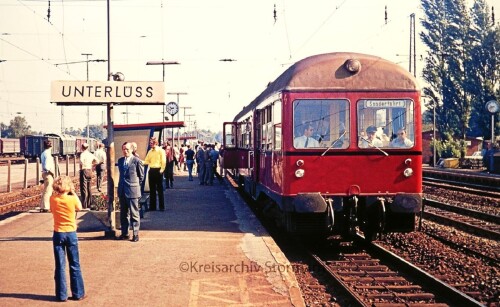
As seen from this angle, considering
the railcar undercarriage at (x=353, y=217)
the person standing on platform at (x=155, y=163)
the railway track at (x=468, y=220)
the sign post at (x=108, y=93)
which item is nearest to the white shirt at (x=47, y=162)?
the person standing on platform at (x=155, y=163)

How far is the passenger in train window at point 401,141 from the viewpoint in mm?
10211

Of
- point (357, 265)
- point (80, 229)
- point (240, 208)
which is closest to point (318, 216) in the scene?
point (357, 265)

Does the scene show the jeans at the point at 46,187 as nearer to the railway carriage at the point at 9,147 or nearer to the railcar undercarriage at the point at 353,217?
the railcar undercarriage at the point at 353,217

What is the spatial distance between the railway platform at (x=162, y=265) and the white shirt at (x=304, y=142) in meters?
1.64

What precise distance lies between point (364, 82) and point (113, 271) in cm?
502

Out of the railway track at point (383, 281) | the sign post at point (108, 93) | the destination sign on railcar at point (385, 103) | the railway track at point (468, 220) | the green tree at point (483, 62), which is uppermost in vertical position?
the green tree at point (483, 62)

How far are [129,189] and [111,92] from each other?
1.59 metres

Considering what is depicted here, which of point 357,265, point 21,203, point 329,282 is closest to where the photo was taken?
point 329,282

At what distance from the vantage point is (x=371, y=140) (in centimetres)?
1026

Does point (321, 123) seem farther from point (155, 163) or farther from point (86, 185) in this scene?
point (86, 185)

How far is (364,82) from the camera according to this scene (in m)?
10.3

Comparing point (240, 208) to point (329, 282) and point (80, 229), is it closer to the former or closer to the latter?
point (80, 229)

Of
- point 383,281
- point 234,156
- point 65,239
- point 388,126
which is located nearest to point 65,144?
point 234,156

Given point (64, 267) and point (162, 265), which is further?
point (162, 265)
